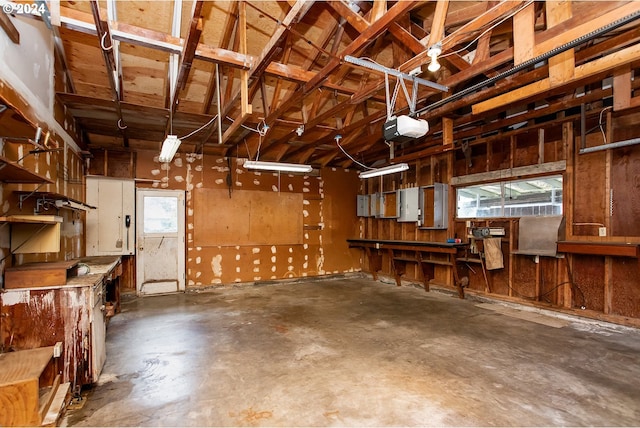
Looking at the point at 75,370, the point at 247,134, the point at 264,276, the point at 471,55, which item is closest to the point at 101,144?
the point at 247,134

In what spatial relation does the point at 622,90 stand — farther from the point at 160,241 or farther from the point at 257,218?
the point at 160,241

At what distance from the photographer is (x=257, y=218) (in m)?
6.74

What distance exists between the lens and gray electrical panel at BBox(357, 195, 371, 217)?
297 inches

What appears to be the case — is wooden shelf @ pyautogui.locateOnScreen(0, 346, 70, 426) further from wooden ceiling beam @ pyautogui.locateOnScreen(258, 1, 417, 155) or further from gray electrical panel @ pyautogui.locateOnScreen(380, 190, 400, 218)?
gray electrical panel @ pyautogui.locateOnScreen(380, 190, 400, 218)

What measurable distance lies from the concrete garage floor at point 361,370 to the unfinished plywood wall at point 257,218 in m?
1.85

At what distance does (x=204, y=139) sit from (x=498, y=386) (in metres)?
5.33

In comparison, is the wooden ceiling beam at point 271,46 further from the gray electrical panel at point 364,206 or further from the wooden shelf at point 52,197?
the gray electrical panel at point 364,206

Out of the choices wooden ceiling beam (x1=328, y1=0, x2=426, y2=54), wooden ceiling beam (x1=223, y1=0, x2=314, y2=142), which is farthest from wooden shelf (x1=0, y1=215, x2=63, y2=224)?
wooden ceiling beam (x1=328, y1=0, x2=426, y2=54)

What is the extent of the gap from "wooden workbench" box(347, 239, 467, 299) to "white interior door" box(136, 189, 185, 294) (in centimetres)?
391

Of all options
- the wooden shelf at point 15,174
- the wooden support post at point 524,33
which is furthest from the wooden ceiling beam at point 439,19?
the wooden shelf at point 15,174

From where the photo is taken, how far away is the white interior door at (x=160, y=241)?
Answer: 5.80m

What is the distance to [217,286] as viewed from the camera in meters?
6.28

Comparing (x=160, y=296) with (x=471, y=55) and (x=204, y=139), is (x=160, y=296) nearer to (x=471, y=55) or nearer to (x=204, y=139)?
(x=204, y=139)

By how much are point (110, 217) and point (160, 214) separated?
2.66 feet
